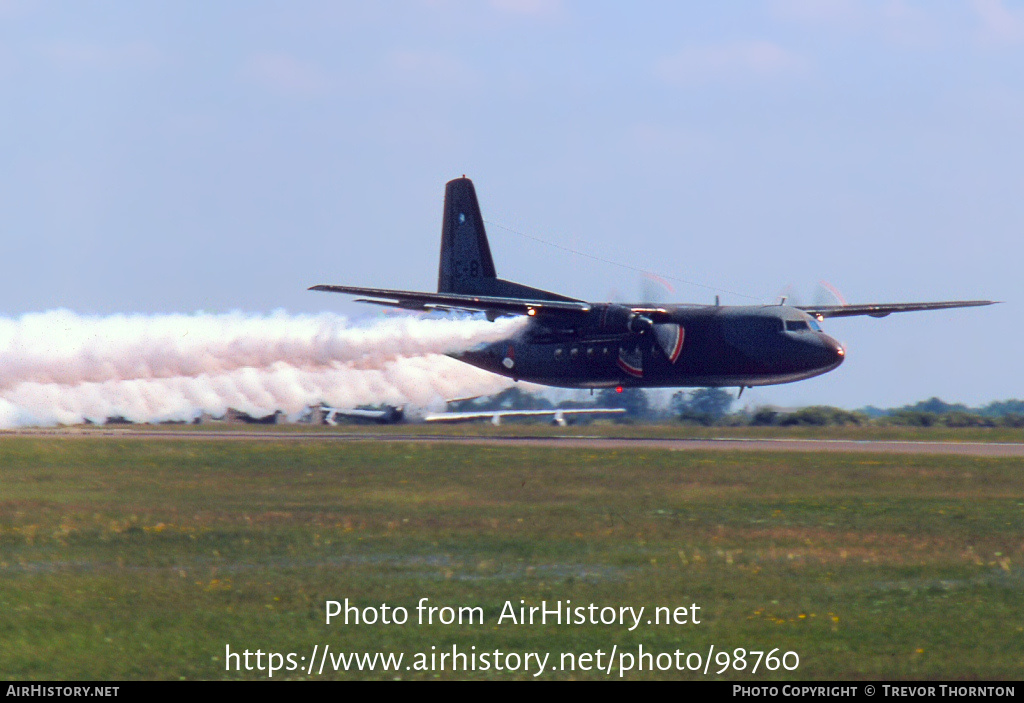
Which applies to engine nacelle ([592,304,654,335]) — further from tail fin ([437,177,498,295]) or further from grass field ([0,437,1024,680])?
grass field ([0,437,1024,680])

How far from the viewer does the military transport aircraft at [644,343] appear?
158 ft

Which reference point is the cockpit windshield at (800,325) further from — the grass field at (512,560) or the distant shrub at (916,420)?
the distant shrub at (916,420)

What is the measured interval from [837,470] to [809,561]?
1486cm

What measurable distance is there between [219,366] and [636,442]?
15891 mm

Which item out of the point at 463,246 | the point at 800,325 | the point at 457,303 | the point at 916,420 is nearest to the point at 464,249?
the point at 463,246

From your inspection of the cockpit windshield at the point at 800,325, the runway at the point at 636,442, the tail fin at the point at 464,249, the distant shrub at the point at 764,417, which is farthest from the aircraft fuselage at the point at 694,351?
the distant shrub at the point at 764,417

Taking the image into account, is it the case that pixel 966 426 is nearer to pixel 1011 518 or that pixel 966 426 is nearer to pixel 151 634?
pixel 1011 518

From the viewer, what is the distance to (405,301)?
157 feet

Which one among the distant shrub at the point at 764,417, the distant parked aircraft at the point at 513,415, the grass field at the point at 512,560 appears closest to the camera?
the grass field at the point at 512,560

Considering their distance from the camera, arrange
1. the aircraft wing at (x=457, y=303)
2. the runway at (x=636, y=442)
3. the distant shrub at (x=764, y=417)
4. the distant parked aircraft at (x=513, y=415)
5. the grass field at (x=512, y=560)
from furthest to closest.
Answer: the distant parked aircraft at (x=513, y=415) → the distant shrub at (x=764, y=417) → the aircraft wing at (x=457, y=303) → the runway at (x=636, y=442) → the grass field at (x=512, y=560)

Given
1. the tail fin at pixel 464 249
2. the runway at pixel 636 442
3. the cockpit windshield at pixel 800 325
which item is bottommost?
the runway at pixel 636 442

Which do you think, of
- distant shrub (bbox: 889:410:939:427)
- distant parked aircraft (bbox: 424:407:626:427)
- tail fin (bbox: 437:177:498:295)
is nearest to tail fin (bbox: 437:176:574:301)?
tail fin (bbox: 437:177:498:295)

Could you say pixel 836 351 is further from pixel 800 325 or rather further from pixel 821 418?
pixel 821 418

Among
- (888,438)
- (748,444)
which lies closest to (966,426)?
(888,438)
